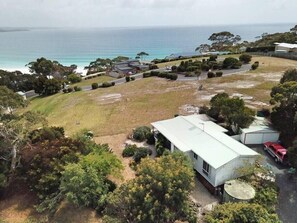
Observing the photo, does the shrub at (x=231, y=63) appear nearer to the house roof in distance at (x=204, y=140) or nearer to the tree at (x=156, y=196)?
the house roof in distance at (x=204, y=140)

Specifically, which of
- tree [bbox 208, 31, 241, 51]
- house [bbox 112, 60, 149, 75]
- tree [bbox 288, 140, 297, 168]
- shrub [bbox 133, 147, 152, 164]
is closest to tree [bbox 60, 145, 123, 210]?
shrub [bbox 133, 147, 152, 164]

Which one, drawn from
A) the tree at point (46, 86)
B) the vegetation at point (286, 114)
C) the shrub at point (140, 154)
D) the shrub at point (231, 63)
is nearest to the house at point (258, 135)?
the vegetation at point (286, 114)

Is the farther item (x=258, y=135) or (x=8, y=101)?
(x=258, y=135)

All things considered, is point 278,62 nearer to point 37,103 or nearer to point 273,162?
point 273,162

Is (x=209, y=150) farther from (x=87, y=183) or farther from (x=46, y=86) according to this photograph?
(x=46, y=86)

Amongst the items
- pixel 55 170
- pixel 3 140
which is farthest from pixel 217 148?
pixel 3 140

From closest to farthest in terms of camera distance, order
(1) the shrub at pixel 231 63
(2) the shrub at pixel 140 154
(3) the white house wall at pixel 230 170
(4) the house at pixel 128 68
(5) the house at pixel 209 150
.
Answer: (3) the white house wall at pixel 230 170 < (5) the house at pixel 209 150 < (2) the shrub at pixel 140 154 < (1) the shrub at pixel 231 63 < (4) the house at pixel 128 68

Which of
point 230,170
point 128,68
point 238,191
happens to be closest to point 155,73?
point 128,68
